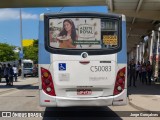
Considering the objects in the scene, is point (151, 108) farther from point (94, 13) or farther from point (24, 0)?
point (24, 0)

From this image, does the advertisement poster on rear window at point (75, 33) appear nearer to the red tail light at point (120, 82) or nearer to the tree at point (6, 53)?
the red tail light at point (120, 82)

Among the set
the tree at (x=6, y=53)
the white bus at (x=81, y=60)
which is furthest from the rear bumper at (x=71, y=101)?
the tree at (x=6, y=53)

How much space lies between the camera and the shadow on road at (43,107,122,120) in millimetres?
13136

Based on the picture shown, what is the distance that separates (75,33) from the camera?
1156 centimetres

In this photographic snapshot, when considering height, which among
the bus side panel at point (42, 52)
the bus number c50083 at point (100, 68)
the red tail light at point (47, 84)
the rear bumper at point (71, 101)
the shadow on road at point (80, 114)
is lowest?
the shadow on road at point (80, 114)

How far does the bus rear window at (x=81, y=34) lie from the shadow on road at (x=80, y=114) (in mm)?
2731

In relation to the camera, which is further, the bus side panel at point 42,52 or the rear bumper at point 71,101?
the bus side panel at point 42,52

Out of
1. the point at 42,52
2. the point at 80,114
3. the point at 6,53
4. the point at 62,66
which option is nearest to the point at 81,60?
the point at 62,66

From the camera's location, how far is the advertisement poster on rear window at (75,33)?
1152 cm

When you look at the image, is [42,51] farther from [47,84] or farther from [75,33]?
[75,33]

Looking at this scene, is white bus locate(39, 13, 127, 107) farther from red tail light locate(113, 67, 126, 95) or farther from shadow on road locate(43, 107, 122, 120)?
shadow on road locate(43, 107, 122, 120)

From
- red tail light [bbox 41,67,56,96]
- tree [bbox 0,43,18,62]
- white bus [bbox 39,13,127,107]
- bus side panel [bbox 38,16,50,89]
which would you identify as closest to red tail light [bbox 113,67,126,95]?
white bus [bbox 39,13,127,107]

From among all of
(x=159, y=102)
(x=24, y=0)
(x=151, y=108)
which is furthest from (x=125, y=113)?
(x=24, y=0)

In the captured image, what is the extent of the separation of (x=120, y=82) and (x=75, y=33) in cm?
190
